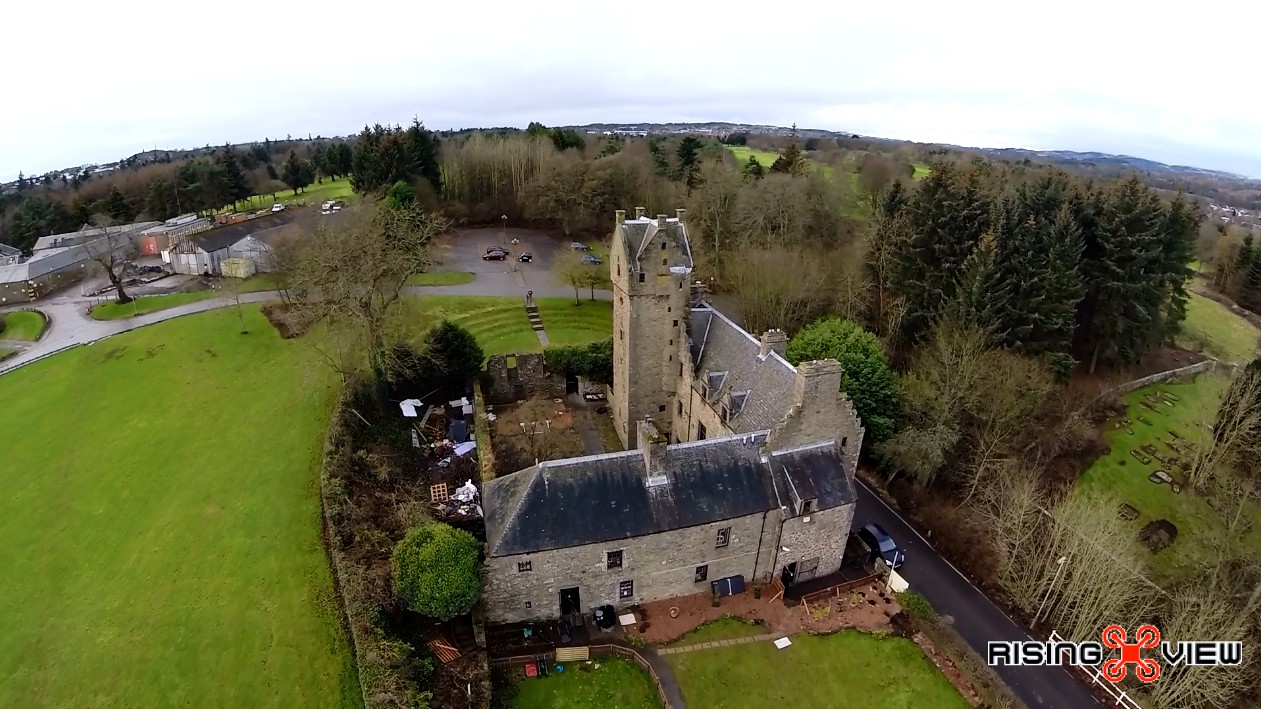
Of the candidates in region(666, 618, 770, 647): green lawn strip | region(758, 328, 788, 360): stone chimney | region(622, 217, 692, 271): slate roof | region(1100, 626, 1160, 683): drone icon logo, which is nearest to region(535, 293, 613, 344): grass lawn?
region(622, 217, 692, 271): slate roof

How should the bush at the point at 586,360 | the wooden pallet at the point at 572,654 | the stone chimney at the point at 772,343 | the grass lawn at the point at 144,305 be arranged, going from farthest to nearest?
the grass lawn at the point at 144,305, the bush at the point at 586,360, the stone chimney at the point at 772,343, the wooden pallet at the point at 572,654

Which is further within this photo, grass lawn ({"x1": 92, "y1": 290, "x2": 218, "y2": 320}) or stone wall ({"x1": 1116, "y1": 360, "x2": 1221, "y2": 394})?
grass lawn ({"x1": 92, "y1": 290, "x2": 218, "y2": 320})

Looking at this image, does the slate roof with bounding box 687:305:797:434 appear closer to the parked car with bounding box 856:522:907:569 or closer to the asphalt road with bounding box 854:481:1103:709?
the parked car with bounding box 856:522:907:569

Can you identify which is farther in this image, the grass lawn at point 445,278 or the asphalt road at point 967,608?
the grass lawn at point 445,278

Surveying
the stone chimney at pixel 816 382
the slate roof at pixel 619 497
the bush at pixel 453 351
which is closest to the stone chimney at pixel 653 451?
the slate roof at pixel 619 497

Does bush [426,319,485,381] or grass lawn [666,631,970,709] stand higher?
bush [426,319,485,381]

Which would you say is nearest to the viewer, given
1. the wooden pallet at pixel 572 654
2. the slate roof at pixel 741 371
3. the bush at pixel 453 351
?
the wooden pallet at pixel 572 654

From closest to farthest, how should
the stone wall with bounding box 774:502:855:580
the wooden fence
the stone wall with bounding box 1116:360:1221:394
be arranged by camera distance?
the wooden fence, the stone wall with bounding box 774:502:855:580, the stone wall with bounding box 1116:360:1221:394

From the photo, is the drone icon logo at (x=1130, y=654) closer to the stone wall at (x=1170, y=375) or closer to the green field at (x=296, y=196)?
the stone wall at (x=1170, y=375)
